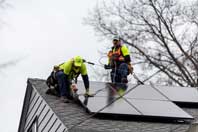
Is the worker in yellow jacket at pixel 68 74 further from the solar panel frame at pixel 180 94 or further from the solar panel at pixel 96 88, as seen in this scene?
the solar panel frame at pixel 180 94

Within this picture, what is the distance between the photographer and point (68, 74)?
15.1 m

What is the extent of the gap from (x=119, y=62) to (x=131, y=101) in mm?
2224

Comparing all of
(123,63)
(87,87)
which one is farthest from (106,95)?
(123,63)

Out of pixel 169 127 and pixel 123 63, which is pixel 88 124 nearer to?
pixel 169 127

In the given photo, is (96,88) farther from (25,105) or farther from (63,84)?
(25,105)

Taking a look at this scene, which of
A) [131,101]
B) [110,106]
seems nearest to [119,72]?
[131,101]

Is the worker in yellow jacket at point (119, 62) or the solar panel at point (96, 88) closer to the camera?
the solar panel at point (96, 88)

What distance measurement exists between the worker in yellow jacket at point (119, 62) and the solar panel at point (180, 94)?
0.87 metres

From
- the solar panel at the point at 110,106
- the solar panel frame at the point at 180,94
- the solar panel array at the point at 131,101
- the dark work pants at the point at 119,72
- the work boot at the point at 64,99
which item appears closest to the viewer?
the solar panel at the point at 110,106

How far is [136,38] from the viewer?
30906mm

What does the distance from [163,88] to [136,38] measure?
14.5 m

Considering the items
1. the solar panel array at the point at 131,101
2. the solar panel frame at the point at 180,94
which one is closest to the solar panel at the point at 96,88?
the solar panel array at the point at 131,101

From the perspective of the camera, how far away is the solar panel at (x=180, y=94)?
Answer: 1559 cm

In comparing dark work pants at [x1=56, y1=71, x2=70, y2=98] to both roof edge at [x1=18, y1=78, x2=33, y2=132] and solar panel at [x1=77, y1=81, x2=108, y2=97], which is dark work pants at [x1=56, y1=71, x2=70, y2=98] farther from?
roof edge at [x1=18, y1=78, x2=33, y2=132]
